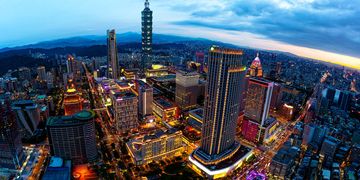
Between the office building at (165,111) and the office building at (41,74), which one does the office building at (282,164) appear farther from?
the office building at (41,74)

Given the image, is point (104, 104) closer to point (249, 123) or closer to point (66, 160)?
point (66, 160)

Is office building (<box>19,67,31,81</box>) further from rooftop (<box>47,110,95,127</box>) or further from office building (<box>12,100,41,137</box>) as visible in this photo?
rooftop (<box>47,110,95,127</box>)

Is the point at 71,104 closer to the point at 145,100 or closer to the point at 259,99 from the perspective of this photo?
the point at 145,100

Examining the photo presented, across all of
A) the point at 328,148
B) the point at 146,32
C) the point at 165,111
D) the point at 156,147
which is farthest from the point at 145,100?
the point at 146,32

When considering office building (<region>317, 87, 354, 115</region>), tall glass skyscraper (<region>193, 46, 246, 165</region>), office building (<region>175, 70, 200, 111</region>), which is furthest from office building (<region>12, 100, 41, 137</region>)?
office building (<region>317, 87, 354, 115</region>)

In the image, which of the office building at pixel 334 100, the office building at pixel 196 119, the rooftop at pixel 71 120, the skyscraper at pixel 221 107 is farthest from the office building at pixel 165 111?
the office building at pixel 334 100

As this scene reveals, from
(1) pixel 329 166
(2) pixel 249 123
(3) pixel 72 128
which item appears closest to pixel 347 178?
(1) pixel 329 166
